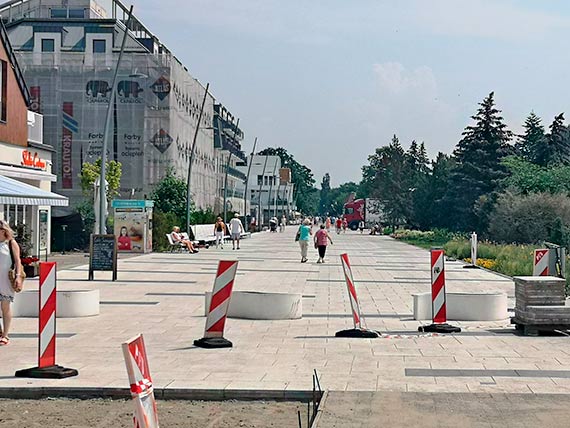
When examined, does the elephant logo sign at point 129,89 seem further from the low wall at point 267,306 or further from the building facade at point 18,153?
the low wall at point 267,306

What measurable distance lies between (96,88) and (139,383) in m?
54.5

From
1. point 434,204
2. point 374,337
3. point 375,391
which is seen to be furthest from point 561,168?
point 375,391

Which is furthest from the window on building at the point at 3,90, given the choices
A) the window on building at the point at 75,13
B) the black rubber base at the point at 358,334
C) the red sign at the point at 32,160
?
the window on building at the point at 75,13

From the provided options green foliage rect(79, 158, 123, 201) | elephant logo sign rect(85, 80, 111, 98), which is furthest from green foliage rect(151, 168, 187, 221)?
elephant logo sign rect(85, 80, 111, 98)

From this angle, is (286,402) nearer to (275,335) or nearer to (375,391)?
(375,391)

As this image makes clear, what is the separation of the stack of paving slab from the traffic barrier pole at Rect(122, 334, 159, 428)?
9.33 meters

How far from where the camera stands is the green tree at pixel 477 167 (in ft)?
234

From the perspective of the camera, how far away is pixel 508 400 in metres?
8.58

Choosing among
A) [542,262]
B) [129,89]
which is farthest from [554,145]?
[542,262]

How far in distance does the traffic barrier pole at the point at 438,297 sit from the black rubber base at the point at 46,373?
598 centimetres

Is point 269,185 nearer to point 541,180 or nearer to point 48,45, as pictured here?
point 48,45

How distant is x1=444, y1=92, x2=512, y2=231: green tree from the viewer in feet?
234

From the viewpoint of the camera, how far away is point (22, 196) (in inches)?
901

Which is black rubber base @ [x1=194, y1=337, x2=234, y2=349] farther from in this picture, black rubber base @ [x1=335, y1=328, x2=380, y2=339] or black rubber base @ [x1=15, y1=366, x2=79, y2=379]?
black rubber base @ [x1=15, y1=366, x2=79, y2=379]
